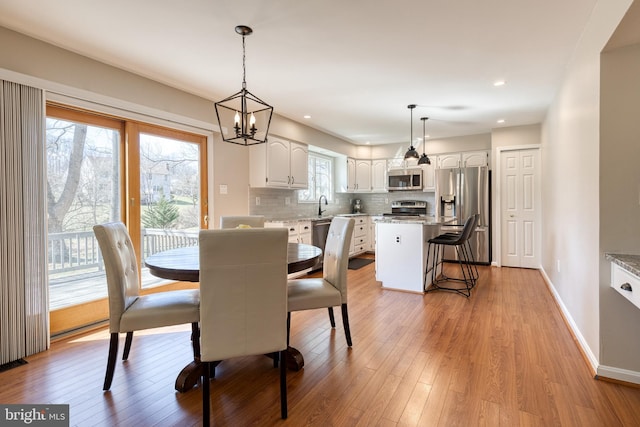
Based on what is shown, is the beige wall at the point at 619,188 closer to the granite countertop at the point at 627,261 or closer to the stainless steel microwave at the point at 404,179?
the granite countertop at the point at 627,261

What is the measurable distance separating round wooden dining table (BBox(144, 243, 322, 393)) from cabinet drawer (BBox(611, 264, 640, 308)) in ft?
5.68

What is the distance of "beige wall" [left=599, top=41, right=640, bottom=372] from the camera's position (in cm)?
194

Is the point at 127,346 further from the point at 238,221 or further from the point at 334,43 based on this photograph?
the point at 334,43

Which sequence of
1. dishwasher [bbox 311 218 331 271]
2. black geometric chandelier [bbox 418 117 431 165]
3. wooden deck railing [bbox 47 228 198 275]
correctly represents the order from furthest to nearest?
dishwasher [bbox 311 218 331 271]
black geometric chandelier [bbox 418 117 431 165]
wooden deck railing [bbox 47 228 198 275]

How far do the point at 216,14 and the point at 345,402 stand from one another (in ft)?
8.47

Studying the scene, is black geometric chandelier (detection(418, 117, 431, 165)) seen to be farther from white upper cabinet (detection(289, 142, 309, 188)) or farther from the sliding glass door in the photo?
the sliding glass door

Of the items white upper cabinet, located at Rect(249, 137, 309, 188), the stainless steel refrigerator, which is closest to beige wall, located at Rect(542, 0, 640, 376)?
the stainless steel refrigerator

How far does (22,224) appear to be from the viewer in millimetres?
2371

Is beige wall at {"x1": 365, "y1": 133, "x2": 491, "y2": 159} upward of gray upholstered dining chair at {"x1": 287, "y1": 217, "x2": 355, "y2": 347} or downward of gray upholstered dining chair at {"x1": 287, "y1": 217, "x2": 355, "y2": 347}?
upward

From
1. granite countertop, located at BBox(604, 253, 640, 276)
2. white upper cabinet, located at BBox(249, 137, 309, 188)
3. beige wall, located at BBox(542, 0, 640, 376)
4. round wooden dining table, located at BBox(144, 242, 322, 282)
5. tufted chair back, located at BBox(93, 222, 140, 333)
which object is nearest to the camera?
granite countertop, located at BBox(604, 253, 640, 276)

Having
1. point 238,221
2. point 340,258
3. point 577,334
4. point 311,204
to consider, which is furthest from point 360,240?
point 577,334

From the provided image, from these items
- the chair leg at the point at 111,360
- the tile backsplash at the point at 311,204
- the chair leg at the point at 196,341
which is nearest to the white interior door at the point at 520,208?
the tile backsplash at the point at 311,204

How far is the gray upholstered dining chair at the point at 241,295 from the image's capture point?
153cm

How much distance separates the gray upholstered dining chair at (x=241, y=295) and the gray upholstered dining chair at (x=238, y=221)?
161 cm
